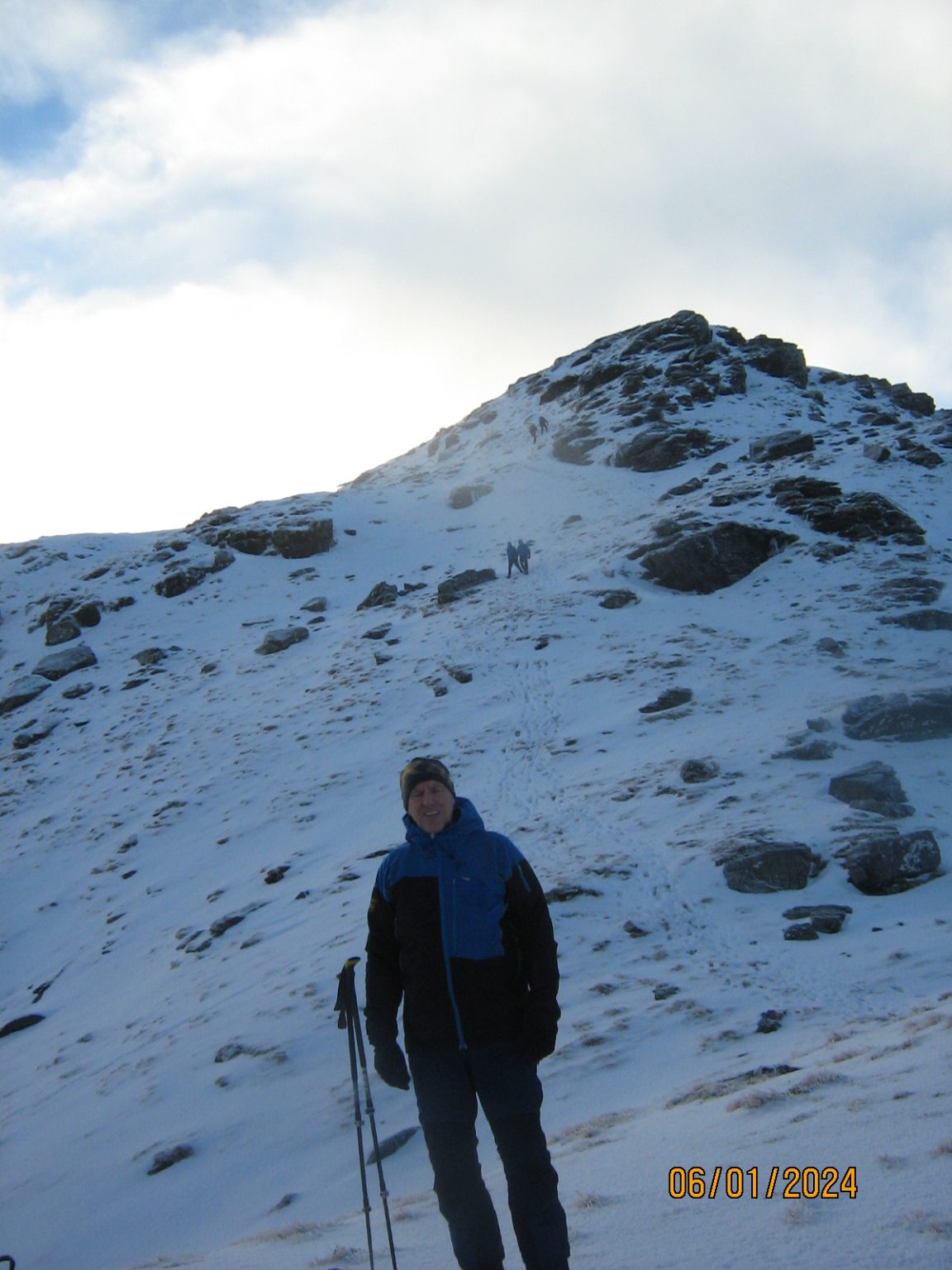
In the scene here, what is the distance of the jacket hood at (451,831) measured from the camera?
154 inches

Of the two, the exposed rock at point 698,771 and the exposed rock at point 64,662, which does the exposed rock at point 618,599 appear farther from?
the exposed rock at point 64,662

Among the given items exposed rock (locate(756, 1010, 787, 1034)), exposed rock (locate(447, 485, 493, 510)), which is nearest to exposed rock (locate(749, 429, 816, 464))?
exposed rock (locate(447, 485, 493, 510))

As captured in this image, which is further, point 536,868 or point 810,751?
point 810,751

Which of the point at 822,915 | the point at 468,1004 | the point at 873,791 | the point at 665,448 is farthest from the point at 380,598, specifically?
the point at 468,1004

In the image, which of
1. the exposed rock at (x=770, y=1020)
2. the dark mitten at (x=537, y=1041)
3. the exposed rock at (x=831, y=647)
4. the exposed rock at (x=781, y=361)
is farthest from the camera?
the exposed rock at (x=781, y=361)

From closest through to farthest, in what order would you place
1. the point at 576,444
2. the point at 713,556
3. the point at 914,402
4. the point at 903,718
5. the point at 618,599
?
1. the point at 903,718
2. the point at 618,599
3. the point at 713,556
4. the point at 576,444
5. the point at 914,402

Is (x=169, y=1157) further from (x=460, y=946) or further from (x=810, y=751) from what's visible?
(x=810, y=751)

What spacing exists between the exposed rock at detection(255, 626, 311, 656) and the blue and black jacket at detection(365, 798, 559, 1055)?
76.8 ft

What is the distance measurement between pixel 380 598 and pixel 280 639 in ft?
13.5

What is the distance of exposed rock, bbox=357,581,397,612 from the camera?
Answer: 29172 mm

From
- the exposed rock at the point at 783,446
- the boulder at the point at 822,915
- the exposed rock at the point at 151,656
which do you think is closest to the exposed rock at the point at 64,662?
the exposed rock at the point at 151,656

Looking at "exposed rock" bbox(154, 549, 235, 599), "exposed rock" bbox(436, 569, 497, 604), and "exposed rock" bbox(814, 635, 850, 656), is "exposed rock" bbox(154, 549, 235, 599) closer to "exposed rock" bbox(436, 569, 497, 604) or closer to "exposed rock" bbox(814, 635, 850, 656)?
"exposed rock" bbox(436, 569, 497, 604)

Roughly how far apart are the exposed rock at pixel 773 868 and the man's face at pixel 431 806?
6.80 meters

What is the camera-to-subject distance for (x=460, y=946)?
3723mm
